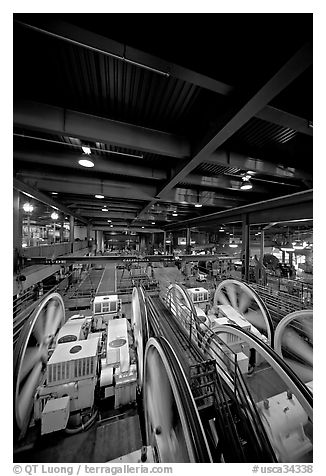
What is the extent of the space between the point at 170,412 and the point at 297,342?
287 cm

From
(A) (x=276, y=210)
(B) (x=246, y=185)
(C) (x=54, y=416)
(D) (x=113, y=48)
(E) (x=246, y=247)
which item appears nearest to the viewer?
(D) (x=113, y=48)

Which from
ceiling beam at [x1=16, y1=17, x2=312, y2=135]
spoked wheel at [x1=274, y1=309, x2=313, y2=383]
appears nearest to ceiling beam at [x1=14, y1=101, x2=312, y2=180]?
ceiling beam at [x1=16, y1=17, x2=312, y2=135]

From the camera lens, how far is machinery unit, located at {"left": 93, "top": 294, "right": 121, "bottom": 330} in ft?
13.6

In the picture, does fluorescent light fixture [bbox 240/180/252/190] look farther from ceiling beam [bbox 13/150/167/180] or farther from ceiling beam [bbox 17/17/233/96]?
ceiling beam [bbox 17/17/233/96]

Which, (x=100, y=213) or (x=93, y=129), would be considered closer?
(x=93, y=129)

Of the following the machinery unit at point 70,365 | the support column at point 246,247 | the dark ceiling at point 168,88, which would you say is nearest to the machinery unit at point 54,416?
the machinery unit at point 70,365

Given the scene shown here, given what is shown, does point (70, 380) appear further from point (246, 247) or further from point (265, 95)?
point (246, 247)

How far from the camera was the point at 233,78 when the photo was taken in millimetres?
1199

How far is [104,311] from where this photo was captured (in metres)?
4.31

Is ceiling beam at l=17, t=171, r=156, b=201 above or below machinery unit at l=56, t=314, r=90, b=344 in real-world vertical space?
above

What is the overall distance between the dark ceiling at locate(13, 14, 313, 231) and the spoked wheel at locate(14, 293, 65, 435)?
2.22 m

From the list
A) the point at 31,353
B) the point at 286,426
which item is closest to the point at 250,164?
the point at 286,426

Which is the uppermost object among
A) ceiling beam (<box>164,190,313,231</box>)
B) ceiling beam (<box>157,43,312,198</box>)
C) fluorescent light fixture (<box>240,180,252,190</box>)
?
fluorescent light fixture (<box>240,180,252,190</box>)

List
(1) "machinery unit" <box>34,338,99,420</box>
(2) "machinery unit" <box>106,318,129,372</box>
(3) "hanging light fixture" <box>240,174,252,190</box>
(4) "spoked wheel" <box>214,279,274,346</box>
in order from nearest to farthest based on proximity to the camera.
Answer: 1. (1) "machinery unit" <box>34,338,99,420</box>
2. (2) "machinery unit" <box>106,318,129,372</box>
3. (3) "hanging light fixture" <box>240,174,252,190</box>
4. (4) "spoked wheel" <box>214,279,274,346</box>
